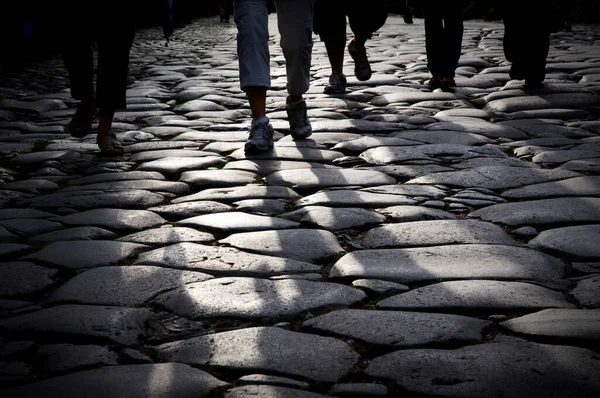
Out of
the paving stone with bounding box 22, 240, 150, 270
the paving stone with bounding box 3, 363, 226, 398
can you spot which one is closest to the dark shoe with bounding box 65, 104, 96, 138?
the paving stone with bounding box 22, 240, 150, 270

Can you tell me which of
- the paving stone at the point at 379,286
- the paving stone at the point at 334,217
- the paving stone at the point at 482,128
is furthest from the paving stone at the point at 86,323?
the paving stone at the point at 482,128

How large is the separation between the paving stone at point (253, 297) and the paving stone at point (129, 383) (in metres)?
0.40

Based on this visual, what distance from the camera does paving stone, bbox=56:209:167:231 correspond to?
358 cm

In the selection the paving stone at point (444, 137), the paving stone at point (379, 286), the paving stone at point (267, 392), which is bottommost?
the paving stone at point (444, 137)

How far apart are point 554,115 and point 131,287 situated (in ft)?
12.6

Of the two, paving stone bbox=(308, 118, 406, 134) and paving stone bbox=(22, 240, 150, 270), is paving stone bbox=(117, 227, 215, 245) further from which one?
paving stone bbox=(308, 118, 406, 134)

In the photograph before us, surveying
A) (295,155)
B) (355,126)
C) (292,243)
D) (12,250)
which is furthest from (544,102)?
(12,250)

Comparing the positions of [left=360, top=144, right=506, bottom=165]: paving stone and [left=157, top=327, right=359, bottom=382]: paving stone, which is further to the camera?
Result: [left=360, top=144, right=506, bottom=165]: paving stone

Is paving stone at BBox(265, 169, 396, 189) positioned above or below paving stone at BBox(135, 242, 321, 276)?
below

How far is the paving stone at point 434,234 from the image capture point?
126 inches

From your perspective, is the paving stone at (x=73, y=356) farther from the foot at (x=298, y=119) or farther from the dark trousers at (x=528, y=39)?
the dark trousers at (x=528, y=39)

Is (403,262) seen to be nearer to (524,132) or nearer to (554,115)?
(524,132)

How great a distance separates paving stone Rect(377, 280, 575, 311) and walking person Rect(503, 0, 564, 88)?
4.53 meters

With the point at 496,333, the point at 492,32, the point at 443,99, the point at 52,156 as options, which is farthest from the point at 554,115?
the point at 492,32
